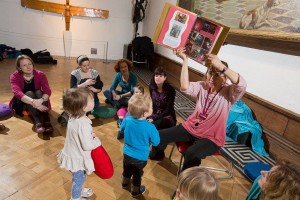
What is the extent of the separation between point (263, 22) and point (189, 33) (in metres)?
1.90

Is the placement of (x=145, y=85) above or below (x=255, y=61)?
Result: below

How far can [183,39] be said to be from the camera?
5.81 ft

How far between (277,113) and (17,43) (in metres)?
7.39

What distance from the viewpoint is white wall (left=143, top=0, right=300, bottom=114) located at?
8.82ft

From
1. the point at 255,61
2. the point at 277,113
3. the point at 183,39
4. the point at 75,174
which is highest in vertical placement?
the point at 183,39

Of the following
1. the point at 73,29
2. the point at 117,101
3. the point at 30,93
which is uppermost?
the point at 73,29

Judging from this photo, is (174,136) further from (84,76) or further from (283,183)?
(84,76)

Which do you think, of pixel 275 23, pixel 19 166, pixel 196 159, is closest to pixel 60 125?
pixel 19 166

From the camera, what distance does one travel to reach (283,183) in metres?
1.03

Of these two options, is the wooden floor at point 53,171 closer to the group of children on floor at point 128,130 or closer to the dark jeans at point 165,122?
the group of children on floor at point 128,130

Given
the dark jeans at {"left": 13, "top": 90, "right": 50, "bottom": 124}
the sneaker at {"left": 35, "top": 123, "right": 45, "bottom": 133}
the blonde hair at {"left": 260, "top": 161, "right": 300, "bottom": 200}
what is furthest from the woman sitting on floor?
the blonde hair at {"left": 260, "top": 161, "right": 300, "bottom": 200}

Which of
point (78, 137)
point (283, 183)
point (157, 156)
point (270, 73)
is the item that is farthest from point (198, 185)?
point (270, 73)

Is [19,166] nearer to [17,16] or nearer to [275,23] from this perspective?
[275,23]

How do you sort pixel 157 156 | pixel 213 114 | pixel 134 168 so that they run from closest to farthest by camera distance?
1. pixel 134 168
2. pixel 213 114
3. pixel 157 156
